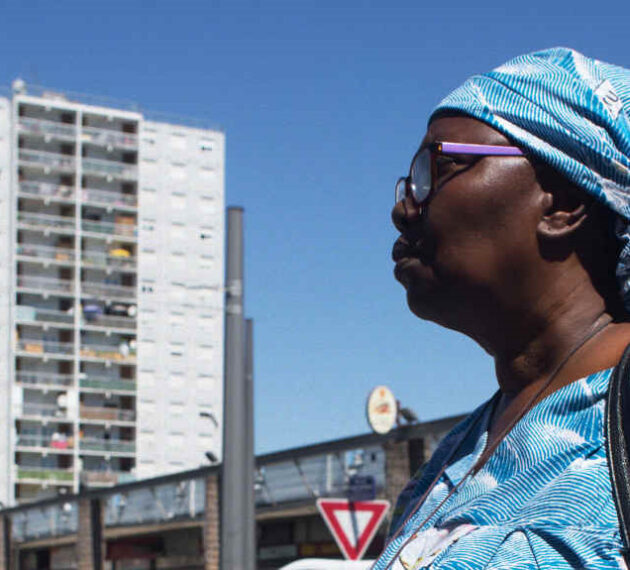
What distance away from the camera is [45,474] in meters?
89.6

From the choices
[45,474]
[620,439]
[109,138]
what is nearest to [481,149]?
[620,439]

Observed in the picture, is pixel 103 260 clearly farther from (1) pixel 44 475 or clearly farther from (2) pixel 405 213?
(2) pixel 405 213

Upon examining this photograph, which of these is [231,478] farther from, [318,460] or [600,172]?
[600,172]

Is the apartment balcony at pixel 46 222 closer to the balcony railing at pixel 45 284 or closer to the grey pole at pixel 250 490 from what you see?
the balcony railing at pixel 45 284

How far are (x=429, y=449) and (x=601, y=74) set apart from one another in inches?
745

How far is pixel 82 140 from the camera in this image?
94.2 meters

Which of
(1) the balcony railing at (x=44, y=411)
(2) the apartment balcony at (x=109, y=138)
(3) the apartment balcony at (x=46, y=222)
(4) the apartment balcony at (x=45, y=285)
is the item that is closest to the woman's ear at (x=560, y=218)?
(1) the balcony railing at (x=44, y=411)

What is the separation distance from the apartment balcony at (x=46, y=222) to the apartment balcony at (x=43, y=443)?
1373cm

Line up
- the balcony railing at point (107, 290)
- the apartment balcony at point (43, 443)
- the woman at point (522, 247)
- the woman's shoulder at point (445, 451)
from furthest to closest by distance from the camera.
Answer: the balcony railing at point (107, 290), the apartment balcony at point (43, 443), the woman's shoulder at point (445, 451), the woman at point (522, 247)

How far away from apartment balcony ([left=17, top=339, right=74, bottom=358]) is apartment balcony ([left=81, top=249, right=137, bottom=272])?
5708 millimetres

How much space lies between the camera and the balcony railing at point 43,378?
90312 mm

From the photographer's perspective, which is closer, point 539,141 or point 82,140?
point 539,141

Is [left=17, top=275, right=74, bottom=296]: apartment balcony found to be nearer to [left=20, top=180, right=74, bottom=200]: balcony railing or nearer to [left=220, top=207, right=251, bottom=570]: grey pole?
[left=20, top=180, right=74, bottom=200]: balcony railing

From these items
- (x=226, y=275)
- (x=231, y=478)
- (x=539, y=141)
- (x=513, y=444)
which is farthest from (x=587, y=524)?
(x=226, y=275)
